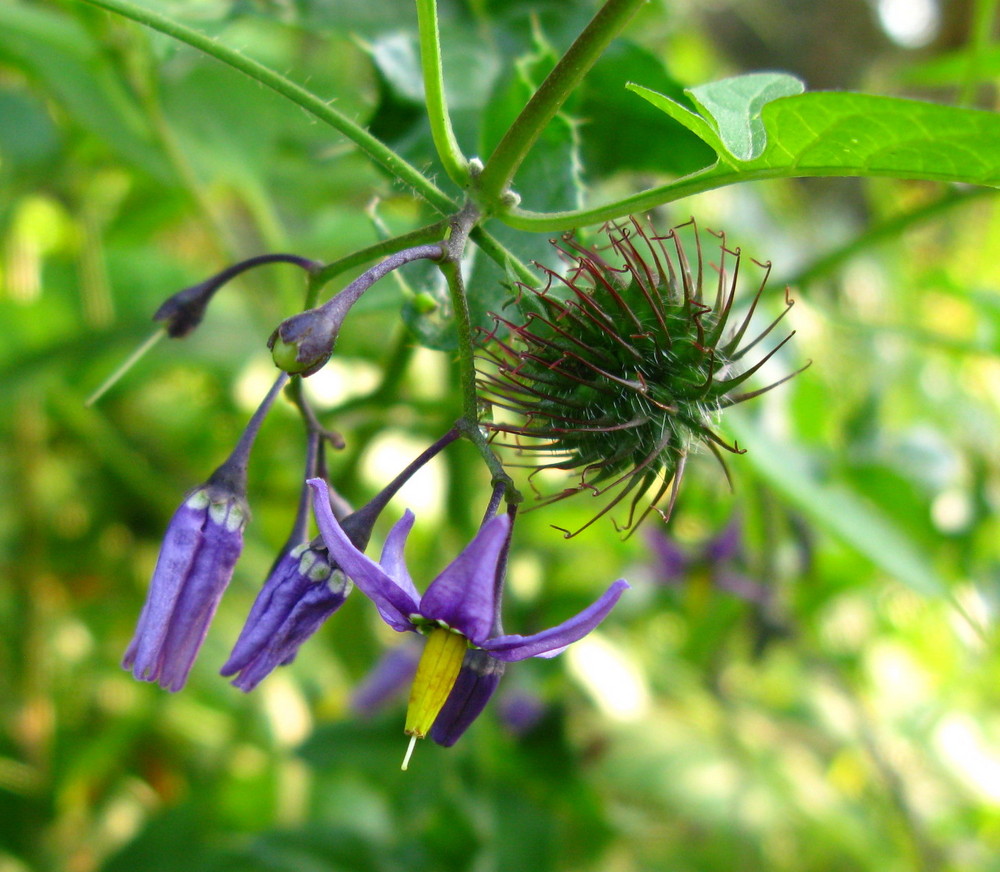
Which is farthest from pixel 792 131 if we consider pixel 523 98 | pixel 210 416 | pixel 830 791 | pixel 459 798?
pixel 830 791

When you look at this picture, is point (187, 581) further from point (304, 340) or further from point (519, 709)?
point (519, 709)

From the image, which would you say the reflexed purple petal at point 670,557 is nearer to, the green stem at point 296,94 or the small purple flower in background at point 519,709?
the small purple flower in background at point 519,709

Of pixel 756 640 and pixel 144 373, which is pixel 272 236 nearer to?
pixel 144 373

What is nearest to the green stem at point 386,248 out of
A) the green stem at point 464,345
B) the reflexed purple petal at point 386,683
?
the green stem at point 464,345

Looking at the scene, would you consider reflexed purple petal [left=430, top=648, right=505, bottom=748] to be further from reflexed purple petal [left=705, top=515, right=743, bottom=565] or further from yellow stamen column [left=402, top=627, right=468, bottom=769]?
reflexed purple petal [left=705, top=515, right=743, bottom=565]

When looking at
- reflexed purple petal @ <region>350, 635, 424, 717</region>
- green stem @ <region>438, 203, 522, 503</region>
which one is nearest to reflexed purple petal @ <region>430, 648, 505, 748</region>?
green stem @ <region>438, 203, 522, 503</region>

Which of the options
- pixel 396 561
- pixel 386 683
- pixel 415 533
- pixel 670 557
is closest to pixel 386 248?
pixel 396 561

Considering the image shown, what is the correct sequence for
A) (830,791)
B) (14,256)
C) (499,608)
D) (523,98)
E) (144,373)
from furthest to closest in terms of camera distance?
1. (830,791)
2. (14,256)
3. (144,373)
4. (523,98)
5. (499,608)
